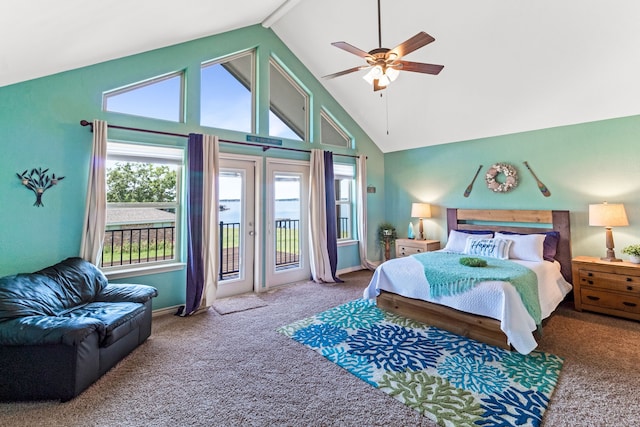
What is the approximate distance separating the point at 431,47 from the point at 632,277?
3.63m

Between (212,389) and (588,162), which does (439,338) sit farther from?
(588,162)

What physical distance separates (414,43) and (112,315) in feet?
11.1

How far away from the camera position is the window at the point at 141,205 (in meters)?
3.46

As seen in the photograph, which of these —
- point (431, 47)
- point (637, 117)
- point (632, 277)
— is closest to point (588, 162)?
point (637, 117)

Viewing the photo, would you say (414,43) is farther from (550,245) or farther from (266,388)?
(550,245)

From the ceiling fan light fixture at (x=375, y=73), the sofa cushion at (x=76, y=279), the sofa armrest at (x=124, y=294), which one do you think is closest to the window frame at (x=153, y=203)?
the sofa cushion at (x=76, y=279)

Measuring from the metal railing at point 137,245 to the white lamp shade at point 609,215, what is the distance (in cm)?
537

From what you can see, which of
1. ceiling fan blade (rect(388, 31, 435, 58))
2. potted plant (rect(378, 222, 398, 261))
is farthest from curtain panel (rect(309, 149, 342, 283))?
ceiling fan blade (rect(388, 31, 435, 58))

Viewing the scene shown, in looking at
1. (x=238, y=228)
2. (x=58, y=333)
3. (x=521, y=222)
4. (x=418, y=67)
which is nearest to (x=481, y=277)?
(x=418, y=67)

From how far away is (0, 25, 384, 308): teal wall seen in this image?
2.82 metres

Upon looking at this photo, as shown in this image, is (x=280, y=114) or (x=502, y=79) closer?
(x=502, y=79)

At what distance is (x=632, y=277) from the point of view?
3324mm

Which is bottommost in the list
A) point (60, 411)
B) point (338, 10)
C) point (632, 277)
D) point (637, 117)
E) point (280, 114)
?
point (60, 411)

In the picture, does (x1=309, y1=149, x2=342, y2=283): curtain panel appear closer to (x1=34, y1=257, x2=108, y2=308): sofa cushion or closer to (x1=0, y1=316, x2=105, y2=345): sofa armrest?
(x1=34, y1=257, x2=108, y2=308): sofa cushion
